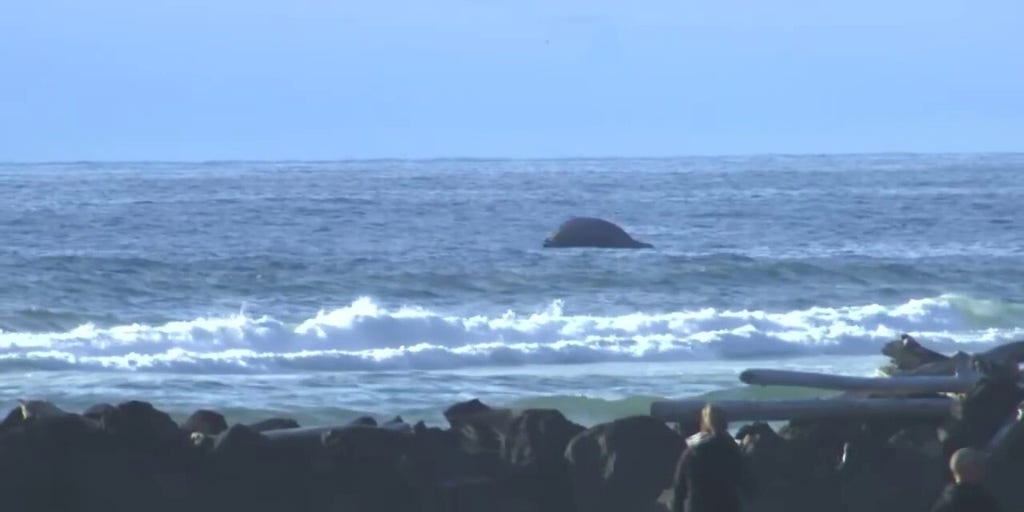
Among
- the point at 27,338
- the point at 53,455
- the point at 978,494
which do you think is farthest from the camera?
the point at 27,338

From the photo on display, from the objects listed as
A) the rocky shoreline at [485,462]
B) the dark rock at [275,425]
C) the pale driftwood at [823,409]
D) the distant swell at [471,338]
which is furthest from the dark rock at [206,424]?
the distant swell at [471,338]

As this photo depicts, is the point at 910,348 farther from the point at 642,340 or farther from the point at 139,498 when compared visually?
the point at 642,340

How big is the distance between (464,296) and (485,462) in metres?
19.5

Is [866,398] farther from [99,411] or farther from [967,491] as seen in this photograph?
[99,411]

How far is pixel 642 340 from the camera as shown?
989 inches

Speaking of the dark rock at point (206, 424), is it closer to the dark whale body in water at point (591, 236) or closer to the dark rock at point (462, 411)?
the dark rock at point (462, 411)

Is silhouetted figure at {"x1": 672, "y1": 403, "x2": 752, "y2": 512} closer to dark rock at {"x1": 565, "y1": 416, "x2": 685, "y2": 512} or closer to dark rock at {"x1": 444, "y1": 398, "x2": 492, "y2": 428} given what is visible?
dark rock at {"x1": 565, "y1": 416, "x2": 685, "y2": 512}

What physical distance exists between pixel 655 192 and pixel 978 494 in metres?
54.3

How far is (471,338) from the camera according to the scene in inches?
1021

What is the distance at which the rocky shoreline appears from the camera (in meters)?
10.9

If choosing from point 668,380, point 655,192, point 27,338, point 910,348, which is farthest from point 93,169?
point 910,348

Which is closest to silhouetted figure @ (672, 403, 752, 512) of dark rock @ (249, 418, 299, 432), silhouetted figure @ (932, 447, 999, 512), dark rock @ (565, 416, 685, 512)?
silhouetted figure @ (932, 447, 999, 512)

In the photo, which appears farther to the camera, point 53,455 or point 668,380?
point 668,380

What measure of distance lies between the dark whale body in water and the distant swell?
32.2ft
